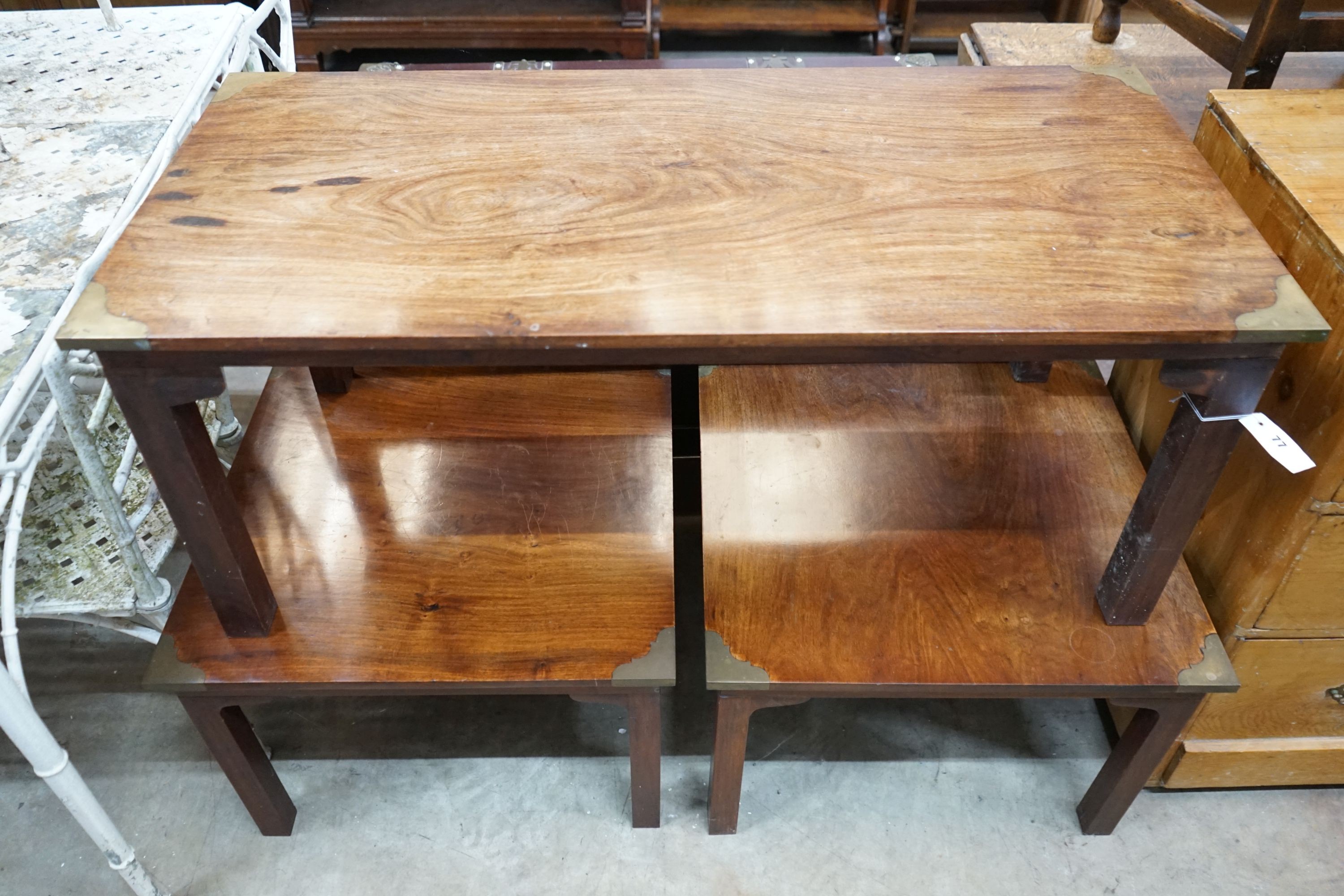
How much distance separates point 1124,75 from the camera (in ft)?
4.22

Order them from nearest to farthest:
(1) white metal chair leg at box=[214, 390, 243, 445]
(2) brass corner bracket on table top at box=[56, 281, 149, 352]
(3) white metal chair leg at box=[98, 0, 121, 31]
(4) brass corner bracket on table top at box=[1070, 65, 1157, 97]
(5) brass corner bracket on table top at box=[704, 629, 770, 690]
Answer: (2) brass corner bracket on table top at box=[56, 281, 149, 352] < (5) brass corner bracket on table top at box=[704, 629, 770, 690] < (4) brass corner bracket on table top at box=[1070, 65, 1157, 97] < (3) white metal chair leg at box=[98, 0, 121, 31] < (1) white metal chair leg at box=[214, 390, 243, 445]

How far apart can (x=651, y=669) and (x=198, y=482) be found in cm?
56

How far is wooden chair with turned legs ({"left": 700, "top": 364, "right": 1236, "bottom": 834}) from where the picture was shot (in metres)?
1.18

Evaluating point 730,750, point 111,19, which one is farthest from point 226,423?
point 730,750

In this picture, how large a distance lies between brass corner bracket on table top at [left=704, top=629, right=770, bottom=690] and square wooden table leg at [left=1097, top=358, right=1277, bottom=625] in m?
0.45

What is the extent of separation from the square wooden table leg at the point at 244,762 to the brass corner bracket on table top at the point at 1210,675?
1191mm

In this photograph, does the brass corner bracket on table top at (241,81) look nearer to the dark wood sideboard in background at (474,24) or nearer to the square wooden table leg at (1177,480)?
the square wooden table leg at (1177,480)

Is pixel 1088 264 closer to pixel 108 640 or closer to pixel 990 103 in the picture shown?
pixel 990 103

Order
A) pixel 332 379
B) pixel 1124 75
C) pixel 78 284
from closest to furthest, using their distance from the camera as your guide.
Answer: pixel 78 284 < pixel 1124 75 < pixel 332 379

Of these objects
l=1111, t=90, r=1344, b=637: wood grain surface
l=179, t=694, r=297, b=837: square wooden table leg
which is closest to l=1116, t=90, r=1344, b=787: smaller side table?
l=1111, t=90, r=1344, b=637: wood grain surface

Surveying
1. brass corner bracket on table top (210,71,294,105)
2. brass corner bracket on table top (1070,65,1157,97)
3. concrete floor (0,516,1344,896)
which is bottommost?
concrete floor (0,516,1344,896)

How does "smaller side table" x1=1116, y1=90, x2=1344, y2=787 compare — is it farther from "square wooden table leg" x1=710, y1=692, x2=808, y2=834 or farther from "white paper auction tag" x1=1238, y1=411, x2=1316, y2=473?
"square wooden table leg" x1=710, y1=692, x2=808, y2=834

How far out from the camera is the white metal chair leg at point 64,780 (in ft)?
3.43

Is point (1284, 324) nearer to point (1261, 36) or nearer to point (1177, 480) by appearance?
point (1177, 480)
